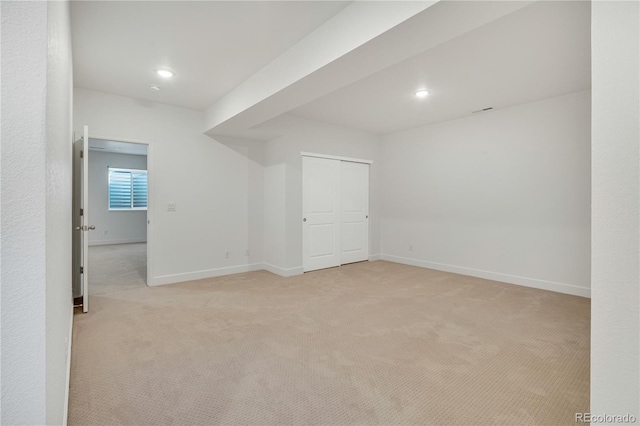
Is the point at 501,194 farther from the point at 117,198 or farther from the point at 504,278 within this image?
the point at 117,198

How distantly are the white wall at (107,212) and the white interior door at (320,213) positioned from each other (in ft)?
21.4

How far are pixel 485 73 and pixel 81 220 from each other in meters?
4.68

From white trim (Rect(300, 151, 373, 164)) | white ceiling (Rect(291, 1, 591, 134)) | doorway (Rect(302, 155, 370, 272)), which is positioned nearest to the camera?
white ceiling (Rect(291, 1, 591, 134))

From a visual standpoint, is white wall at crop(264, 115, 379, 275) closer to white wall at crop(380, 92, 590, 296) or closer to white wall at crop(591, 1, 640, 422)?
white wall at crop(380, 92, 590, 296)


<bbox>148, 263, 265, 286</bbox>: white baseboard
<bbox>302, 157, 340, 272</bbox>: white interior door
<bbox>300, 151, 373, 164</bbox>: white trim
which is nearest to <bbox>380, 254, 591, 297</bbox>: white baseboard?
<bbox>302, 157, 340, 272</bbox>: white interior door

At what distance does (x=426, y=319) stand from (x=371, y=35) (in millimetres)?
2635

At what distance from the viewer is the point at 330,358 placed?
2320 mm

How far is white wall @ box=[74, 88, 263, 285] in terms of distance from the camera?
4070mm

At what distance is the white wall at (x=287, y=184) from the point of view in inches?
193

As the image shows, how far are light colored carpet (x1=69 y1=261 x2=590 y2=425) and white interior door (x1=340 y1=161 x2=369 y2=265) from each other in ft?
6.30

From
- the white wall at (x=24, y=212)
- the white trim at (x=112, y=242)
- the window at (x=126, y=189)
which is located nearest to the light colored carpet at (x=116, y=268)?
the white trim at (x=112, y=242)

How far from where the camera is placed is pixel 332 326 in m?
2.93

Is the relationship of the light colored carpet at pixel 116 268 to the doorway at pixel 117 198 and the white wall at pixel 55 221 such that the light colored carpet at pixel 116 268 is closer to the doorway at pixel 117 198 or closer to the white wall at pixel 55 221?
the doorway at pixel 117 198

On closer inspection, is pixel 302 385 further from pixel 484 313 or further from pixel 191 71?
pixel 191 71
